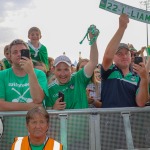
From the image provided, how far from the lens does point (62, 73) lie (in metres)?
4.02

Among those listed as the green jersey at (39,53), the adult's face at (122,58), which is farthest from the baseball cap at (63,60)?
the green jersey at (39,53)

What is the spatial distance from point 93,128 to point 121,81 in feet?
2.89

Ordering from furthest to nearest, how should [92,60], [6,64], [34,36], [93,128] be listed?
1. [6,64]
2. [34,36]
3. [92,60]
4. [93,128]

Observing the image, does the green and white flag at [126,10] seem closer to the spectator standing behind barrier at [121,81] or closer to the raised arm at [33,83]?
the spectator standing behind barrier at [121,81]

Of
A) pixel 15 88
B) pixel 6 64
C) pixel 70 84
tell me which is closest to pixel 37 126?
pixel 15 88

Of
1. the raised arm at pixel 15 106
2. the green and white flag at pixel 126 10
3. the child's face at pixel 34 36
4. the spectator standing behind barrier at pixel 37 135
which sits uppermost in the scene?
the child's face at pixel 34 36

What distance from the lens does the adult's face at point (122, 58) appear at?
4.16 meters

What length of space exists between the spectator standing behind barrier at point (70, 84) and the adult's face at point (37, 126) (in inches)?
33.2

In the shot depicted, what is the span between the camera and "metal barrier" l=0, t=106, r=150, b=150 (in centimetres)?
337

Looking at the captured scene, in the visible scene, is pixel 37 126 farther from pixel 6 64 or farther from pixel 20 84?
pixel 6 64

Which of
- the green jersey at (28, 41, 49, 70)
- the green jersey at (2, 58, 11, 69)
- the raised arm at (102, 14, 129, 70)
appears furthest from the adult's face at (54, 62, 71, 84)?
the green jersey at (2, 58, 11, 69)

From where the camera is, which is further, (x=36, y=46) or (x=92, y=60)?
(x=36, y=46)

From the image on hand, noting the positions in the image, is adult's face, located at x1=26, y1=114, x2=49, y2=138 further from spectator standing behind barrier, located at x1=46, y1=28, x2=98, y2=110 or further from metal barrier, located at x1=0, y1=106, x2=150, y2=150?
spectator standing behind barrier, located at x1=46, y1=28, x2=98, y2=110

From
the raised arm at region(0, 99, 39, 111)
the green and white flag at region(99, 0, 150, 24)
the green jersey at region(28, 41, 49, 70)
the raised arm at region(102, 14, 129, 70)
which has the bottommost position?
the raised arm at region(0, 99, 39, 111)
